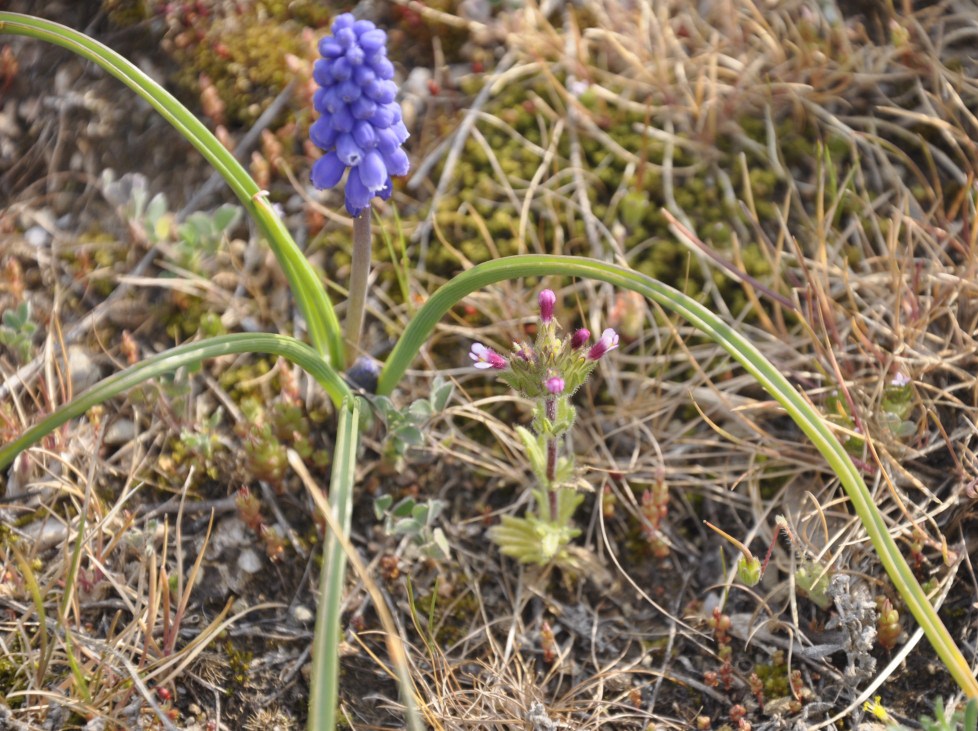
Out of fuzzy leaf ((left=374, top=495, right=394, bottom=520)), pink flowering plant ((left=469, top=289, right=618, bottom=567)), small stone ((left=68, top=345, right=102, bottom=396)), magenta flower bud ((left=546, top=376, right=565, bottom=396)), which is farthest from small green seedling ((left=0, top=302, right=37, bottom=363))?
magenta flower bud ((left=546, top=376, right=565, bottom=396))

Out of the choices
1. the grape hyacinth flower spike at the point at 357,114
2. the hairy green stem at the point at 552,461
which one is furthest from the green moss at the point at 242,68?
the hairy green stem at the point at 552,461

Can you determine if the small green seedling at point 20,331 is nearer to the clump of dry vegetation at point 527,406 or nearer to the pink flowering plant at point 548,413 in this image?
the clump of dry vegetation at point 527,406

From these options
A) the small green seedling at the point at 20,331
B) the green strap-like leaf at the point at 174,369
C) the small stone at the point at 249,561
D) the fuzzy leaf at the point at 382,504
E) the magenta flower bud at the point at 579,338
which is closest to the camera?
the green strap-like leaf at the point at 174,369

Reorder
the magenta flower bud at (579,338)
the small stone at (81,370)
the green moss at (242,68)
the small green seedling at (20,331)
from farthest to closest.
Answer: the green moss at (242,68) < the small stone at (81,370) < the small green seedling at (20,331) < the magenta flower bud at (579,338)

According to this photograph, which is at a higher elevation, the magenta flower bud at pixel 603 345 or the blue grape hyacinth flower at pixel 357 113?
the blue grape hyacinth flower at pixel 357 113

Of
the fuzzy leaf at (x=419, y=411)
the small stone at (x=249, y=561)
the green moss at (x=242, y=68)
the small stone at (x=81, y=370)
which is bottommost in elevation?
the small stone at (x=249, y=561)

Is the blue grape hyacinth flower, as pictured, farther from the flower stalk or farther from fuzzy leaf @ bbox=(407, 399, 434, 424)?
fuzzy leaf @ bbox=(407, 399, 434, 424)

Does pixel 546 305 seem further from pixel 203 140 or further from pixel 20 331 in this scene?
pixel 20 331
